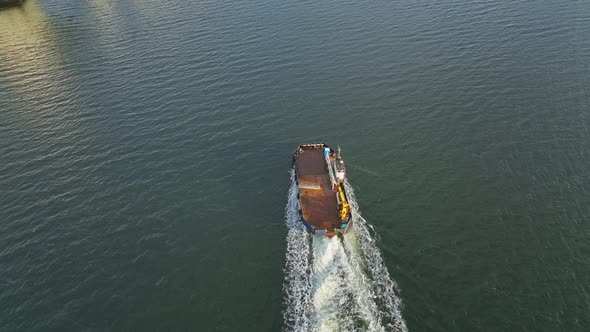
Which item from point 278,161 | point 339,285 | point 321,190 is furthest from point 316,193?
point 339,285

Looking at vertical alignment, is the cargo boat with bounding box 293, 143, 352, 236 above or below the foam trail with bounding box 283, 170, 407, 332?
above

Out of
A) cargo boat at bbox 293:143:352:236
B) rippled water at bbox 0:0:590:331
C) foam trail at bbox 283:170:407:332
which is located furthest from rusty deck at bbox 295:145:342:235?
rippled water at bbox 0:0:590:331

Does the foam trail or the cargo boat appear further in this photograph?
the cargo boat

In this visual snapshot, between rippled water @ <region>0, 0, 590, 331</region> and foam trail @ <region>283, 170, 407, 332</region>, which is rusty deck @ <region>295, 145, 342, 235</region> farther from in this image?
rippled water @ <region>0, 0, 590, 331</region>

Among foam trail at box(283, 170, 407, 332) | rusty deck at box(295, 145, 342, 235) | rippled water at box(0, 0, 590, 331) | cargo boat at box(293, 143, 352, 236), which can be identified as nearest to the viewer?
foam trail at box(283, 170, 407, 332)

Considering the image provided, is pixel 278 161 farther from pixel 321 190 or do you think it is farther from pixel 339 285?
pixel 339 285

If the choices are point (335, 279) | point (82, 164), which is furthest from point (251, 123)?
point (335, 279)
